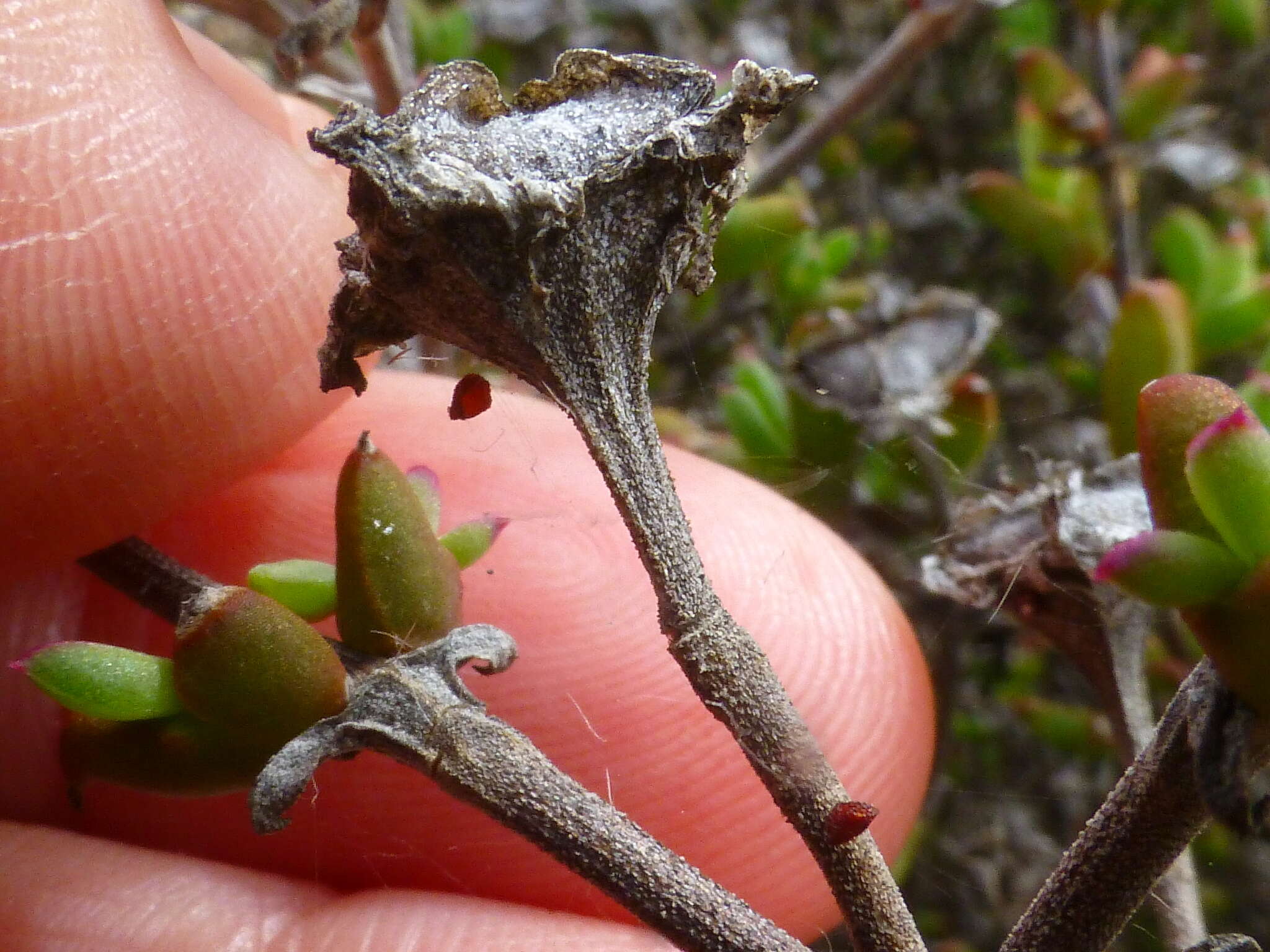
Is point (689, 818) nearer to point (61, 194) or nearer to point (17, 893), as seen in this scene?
point (17, 893)

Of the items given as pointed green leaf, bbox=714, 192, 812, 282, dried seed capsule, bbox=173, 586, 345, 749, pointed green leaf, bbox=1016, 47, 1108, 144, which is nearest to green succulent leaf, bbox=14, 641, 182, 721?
dried seed capsule, bbox=173, 586, 345, 749

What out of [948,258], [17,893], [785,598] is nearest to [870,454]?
A: [785,598]

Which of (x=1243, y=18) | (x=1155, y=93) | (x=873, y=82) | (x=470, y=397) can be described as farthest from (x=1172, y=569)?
(x=1243, y=18)

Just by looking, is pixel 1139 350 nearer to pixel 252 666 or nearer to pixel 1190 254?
pixel 1190 254

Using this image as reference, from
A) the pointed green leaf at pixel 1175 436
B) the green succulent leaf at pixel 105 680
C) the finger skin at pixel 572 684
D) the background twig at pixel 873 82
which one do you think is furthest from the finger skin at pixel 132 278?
the background twig at pixel 873 82

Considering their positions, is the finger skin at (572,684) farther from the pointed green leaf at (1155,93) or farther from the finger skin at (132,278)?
the pointed green leaf at (1155,93)

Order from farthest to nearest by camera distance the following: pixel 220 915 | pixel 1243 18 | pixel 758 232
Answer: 1. pixel 1243 18
2. pixel 758 232
3. pixel 220 915
